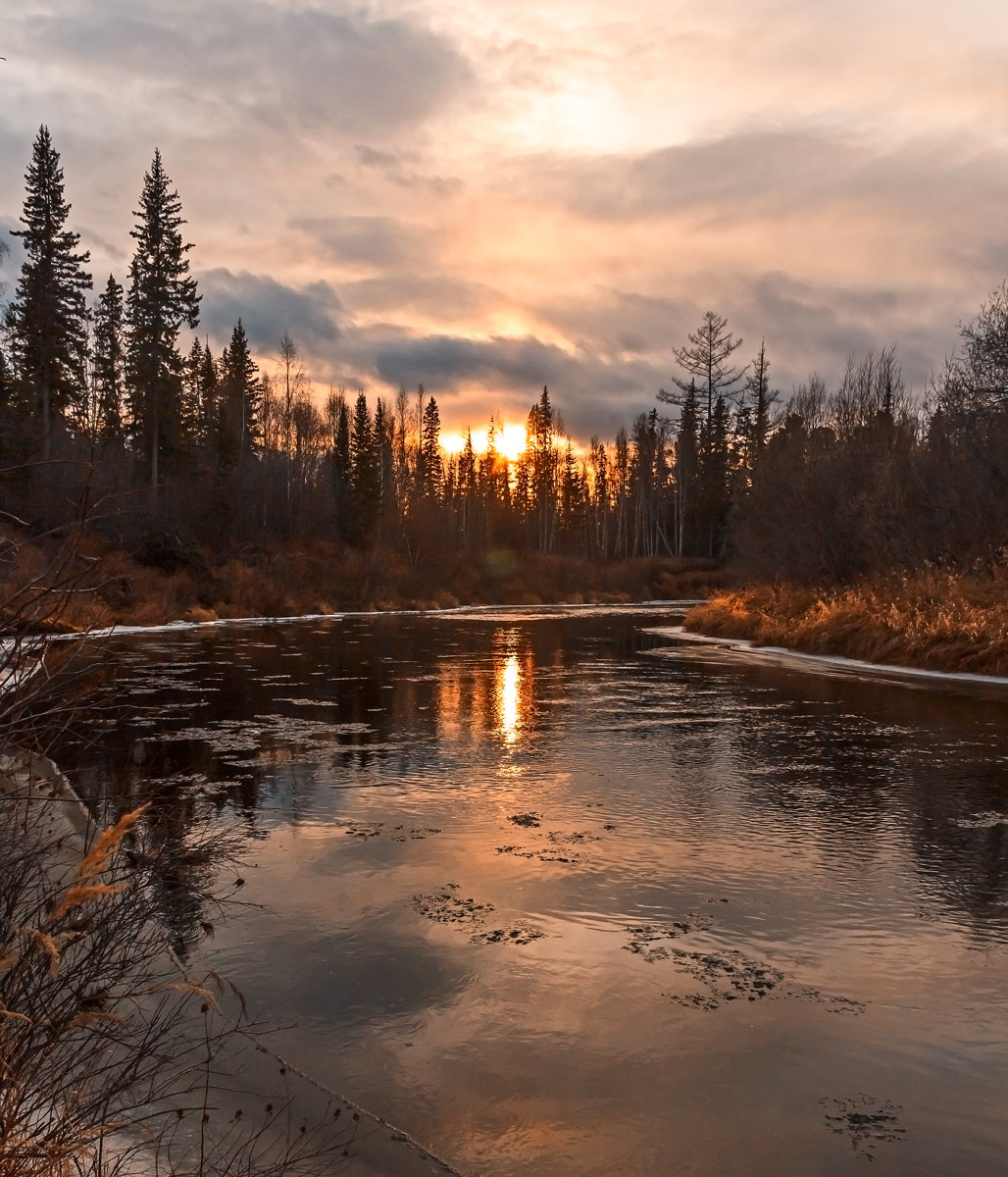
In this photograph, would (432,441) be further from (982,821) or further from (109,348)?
(982,821)

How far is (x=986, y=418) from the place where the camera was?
29156 millimetres

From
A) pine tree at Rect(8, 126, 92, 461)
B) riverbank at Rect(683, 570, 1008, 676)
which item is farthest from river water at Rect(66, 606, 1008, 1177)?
pine tree at Rect(8, 126, 92, 461)

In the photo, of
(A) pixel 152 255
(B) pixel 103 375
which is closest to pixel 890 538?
(A) pixel 152 255

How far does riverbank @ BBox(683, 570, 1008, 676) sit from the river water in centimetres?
627

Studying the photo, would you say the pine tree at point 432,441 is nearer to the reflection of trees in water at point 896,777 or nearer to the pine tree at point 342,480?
the pine tree at point 342,480

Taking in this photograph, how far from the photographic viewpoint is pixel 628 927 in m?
6.74

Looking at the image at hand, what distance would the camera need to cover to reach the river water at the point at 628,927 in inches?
174

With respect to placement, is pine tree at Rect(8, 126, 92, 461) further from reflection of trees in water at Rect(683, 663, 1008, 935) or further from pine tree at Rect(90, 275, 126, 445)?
reflection of trees in water at Rect(683, 663, 1008, 935)

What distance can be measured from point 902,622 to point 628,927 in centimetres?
1974

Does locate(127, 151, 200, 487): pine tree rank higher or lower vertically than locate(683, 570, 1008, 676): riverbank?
higher

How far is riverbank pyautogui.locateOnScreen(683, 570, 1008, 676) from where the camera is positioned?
71.4ft

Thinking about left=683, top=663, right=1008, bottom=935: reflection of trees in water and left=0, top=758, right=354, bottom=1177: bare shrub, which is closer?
left=0, top=758, right=354, bottom=1177: bare shrub

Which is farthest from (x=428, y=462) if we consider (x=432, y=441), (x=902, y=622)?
(x=902, y=622)

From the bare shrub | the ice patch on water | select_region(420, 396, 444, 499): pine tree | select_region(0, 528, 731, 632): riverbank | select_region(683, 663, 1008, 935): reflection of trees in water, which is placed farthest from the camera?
select_region(420, 396, 444, 499): pine tree
